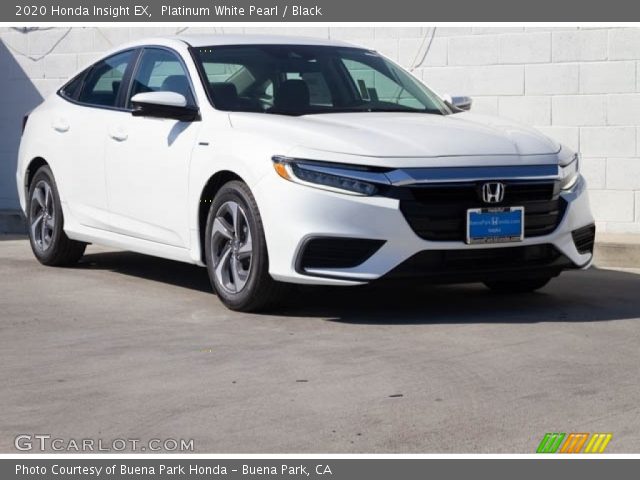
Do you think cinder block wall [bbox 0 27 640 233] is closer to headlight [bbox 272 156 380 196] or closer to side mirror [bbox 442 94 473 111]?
side mirror [bbox 442 94 473 111]

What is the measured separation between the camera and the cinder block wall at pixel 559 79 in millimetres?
11039

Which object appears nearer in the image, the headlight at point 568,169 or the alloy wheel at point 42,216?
the headlight at point 568,169

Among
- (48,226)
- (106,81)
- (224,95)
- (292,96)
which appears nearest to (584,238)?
(292,96)

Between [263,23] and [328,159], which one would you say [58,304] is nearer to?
[328,159]

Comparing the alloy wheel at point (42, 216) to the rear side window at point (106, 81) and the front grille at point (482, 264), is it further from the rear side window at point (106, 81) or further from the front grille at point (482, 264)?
the front grille at point (482, 264)

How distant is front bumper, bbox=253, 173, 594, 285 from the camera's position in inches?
284

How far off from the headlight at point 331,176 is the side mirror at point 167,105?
3.62 ft

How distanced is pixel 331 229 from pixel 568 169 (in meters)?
1.55

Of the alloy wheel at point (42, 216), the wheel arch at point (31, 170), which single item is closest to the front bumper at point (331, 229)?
the alloy wheel at point (42, 216)

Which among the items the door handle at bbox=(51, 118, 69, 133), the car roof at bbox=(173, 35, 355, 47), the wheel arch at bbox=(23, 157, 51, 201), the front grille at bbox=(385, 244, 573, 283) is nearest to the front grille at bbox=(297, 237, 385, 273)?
the front grille at bbox=(385, 244, 573, 283)

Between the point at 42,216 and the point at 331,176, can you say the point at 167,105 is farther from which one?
the point at 42,216

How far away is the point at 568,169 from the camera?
311 inches
